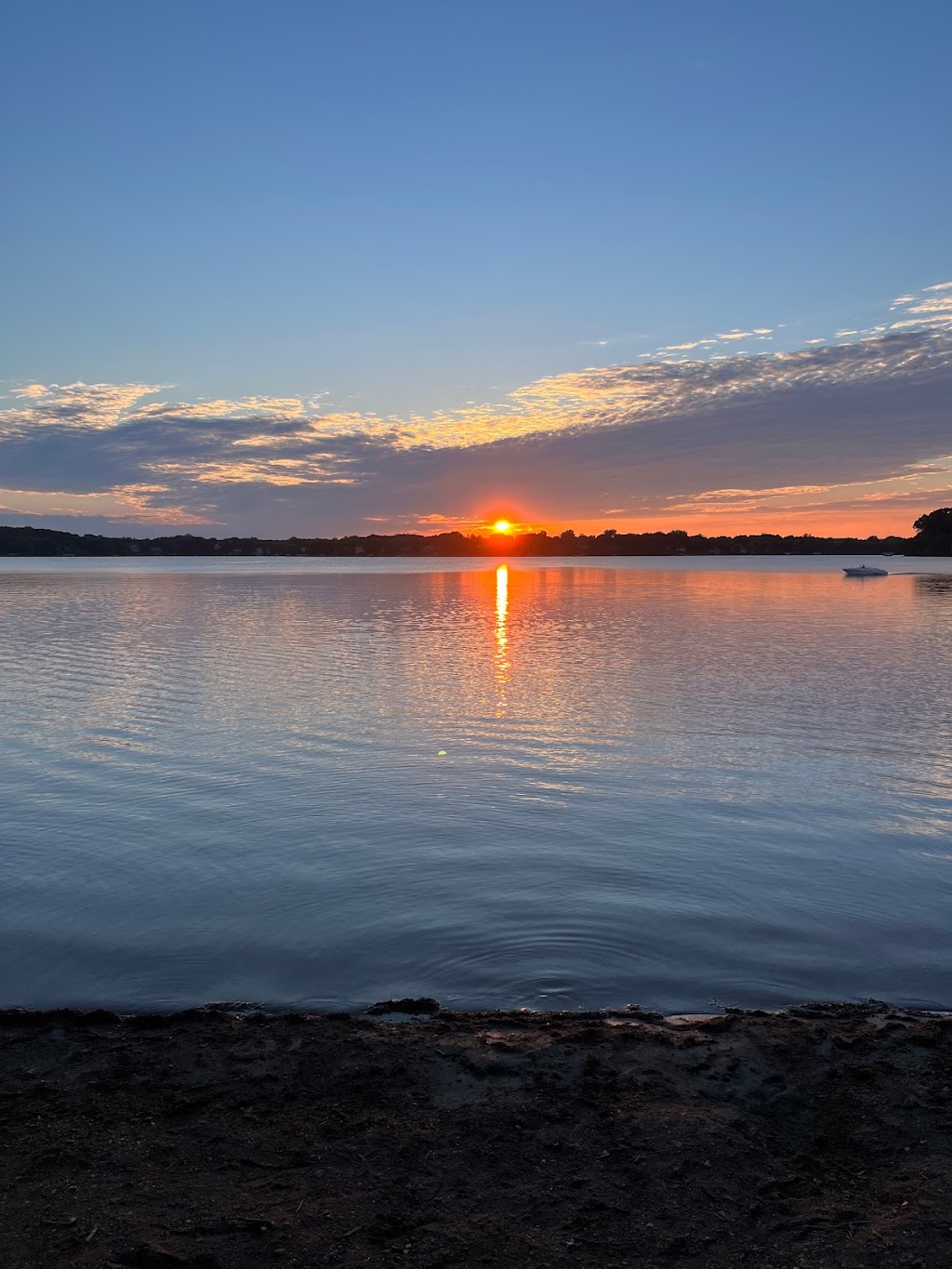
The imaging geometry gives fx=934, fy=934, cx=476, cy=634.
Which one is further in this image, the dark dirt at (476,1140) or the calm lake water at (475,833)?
the calm lake water at (475,833)

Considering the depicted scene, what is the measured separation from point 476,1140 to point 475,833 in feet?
22.0

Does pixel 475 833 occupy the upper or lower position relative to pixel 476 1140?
lower

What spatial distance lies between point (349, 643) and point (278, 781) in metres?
19.5

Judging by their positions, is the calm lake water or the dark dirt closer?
the dark dirt

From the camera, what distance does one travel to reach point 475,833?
11898 millimetres

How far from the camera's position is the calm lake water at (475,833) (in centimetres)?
798

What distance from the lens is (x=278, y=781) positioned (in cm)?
1440

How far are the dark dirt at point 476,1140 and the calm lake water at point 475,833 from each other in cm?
99

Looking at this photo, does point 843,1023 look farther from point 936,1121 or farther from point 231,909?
point 231,909

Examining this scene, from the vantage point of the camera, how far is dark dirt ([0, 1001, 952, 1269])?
14.2 feet

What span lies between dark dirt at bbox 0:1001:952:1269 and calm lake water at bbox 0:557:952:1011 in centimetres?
99

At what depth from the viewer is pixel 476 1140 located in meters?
5.21

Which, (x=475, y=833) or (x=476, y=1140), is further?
(x=475, y=833)

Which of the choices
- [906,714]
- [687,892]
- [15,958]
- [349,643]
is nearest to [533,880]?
[687,892]
